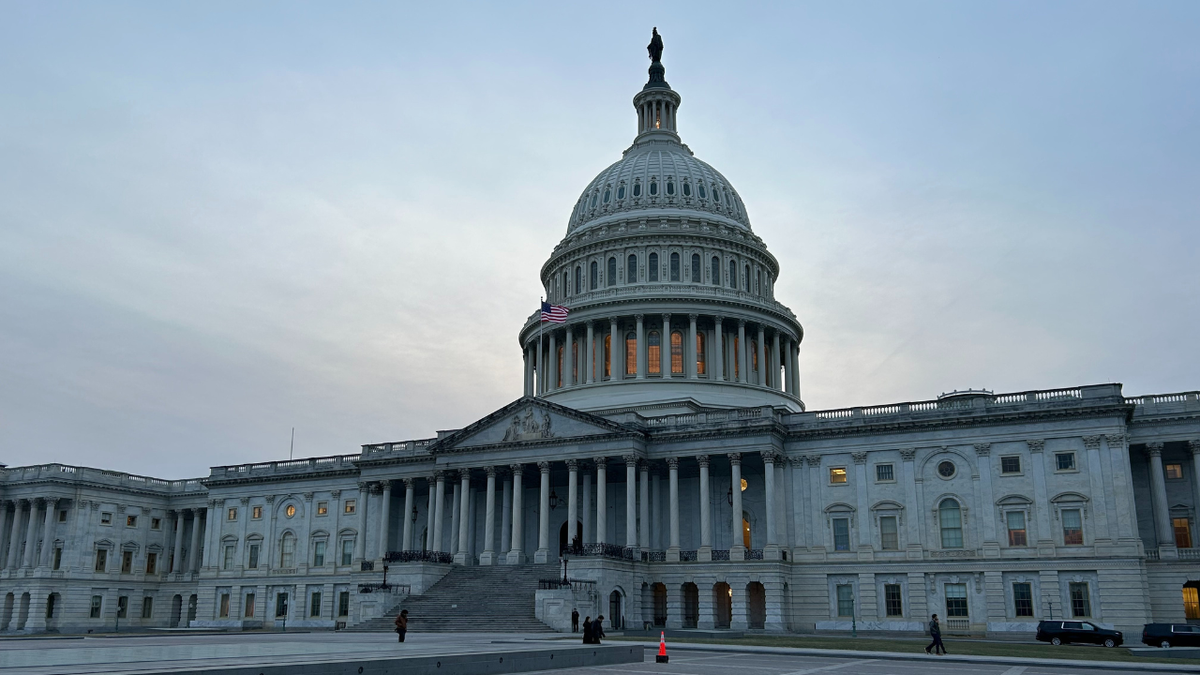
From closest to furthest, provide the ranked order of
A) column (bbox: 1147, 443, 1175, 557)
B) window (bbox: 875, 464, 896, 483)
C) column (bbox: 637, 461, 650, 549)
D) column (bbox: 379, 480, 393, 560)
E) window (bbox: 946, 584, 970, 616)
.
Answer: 1. column (bbox: 1147, 443, 1175, 557)
2. window (bbox: 946, 584, 970, 616)
3. window (bbox: 875, 464, 896, 483)
4. column (bbox: 637, 461, 650, 549)
5. column (bbox: 379, 480, 393, 560)

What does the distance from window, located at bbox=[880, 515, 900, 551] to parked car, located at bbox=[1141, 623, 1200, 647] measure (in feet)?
56.2

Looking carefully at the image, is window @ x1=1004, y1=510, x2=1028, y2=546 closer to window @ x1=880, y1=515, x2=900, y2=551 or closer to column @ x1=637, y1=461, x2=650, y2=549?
window @ x1=880, y1=515, x2=900, y2=551

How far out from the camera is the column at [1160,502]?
5888 centimetres

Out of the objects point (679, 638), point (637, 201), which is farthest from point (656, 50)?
point (679, 638)

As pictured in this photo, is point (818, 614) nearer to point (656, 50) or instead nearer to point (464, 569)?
point (464, 569)

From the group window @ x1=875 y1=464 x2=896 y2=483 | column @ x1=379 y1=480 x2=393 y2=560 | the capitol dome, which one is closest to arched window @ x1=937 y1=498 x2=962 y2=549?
window @ x1=875 y1=464 x2=896 y2=483

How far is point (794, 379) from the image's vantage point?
89.9 metres

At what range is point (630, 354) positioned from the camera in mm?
85625

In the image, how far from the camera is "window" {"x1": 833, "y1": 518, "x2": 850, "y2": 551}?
2532 inches

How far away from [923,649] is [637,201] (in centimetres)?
5871

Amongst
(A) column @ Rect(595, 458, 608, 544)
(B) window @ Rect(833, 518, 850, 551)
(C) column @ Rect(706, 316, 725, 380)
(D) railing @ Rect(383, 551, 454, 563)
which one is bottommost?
(D) railing @ Rect(383, 551, 454, 563)

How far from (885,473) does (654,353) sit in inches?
1037

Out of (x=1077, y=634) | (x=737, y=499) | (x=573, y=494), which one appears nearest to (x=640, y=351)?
(x=573, y=494)

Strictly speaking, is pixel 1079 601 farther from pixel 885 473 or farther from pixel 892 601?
pixel 885 473
